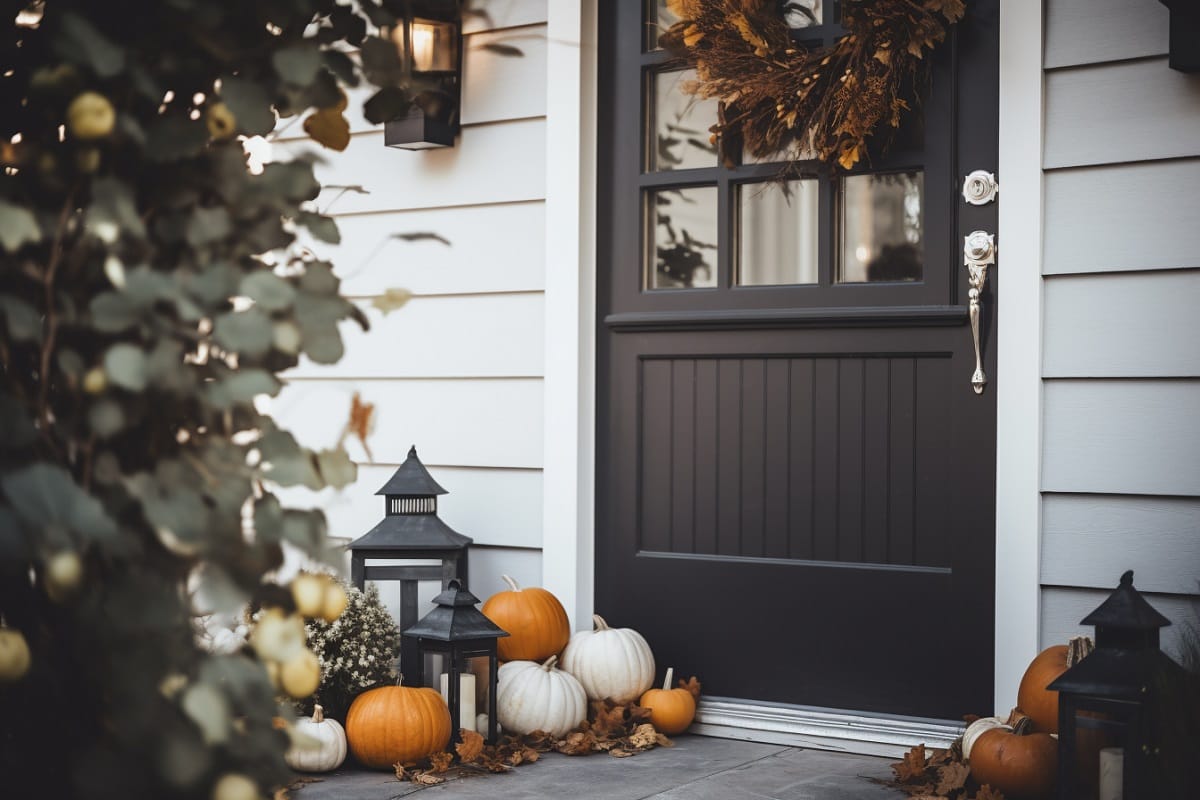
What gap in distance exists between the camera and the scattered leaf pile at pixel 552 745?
278 centimetres

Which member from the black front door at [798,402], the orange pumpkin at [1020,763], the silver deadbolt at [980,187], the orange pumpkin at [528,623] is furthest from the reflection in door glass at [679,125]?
the orange pumpkin at [1020,763]

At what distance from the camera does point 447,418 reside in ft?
11.5

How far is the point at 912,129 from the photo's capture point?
9.70 ft

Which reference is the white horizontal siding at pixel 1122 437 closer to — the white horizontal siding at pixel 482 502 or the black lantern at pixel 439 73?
the white horizontal siding at pixel 482 502

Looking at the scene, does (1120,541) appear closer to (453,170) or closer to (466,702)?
(466,702)

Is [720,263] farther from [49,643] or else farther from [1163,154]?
[49,643]

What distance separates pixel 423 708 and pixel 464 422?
930 millimetres

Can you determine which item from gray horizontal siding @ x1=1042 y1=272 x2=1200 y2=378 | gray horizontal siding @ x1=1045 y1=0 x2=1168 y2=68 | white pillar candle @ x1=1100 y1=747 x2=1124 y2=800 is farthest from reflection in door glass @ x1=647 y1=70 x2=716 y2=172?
white pillar candle @ x1=1100 y1=747 x2=1124 y2=800

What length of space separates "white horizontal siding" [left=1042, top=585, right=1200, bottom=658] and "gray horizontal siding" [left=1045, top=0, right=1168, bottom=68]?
113 centimetres

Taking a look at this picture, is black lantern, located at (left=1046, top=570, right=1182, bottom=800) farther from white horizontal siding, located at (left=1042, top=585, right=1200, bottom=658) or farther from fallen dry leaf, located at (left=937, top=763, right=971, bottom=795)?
white horizontal siding, located at (left=1042, top=585, right=1200, bottom=658)

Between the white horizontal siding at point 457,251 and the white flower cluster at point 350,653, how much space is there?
907 millimetres

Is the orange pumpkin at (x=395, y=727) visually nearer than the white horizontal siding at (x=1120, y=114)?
No

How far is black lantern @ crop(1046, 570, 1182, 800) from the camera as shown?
6.98 feet

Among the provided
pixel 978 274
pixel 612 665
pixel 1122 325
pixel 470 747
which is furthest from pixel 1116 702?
pixel 470 747
